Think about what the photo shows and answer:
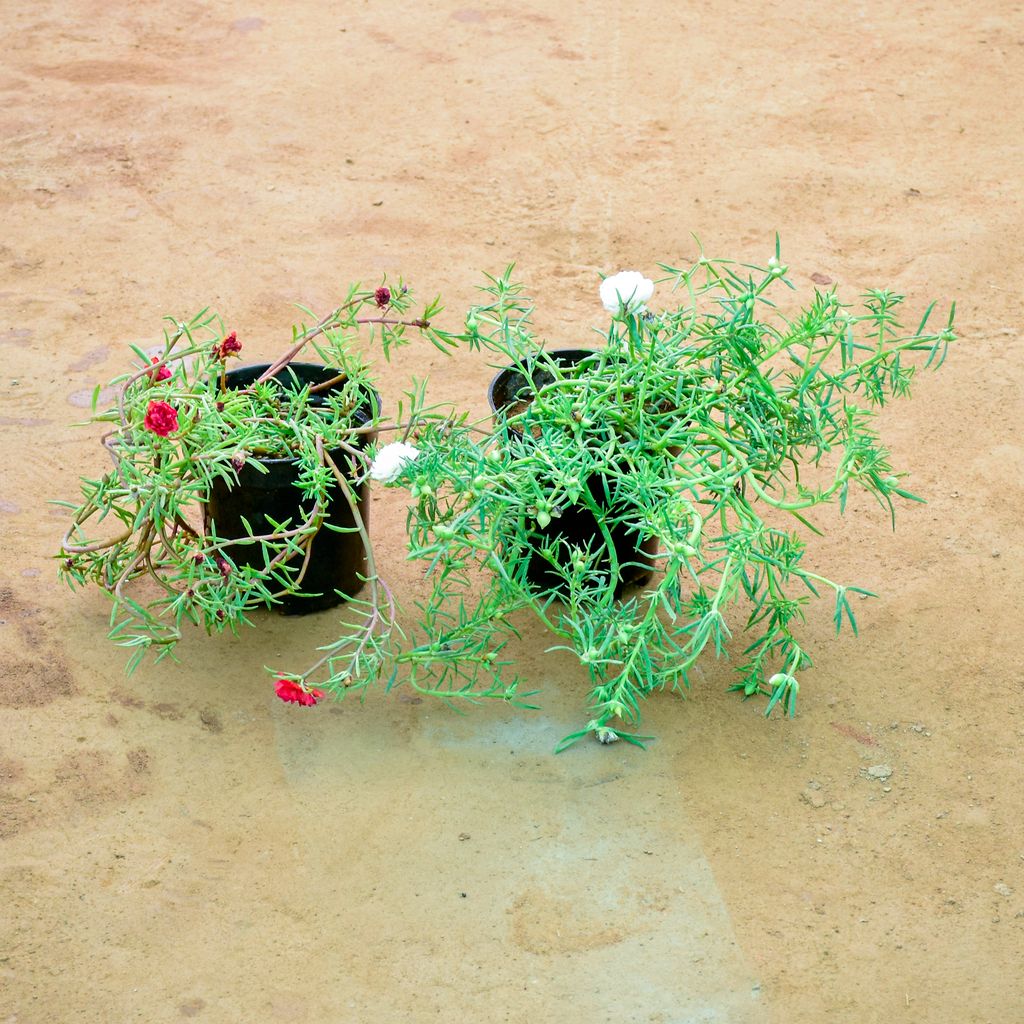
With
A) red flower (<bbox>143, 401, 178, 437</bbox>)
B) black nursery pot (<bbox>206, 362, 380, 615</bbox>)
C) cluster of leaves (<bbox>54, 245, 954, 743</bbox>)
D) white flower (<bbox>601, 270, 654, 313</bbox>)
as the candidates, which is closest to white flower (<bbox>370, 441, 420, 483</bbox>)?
cluster of leaves (<bbox>54, 245, 954, 743</bbox>)

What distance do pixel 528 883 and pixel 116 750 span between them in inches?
37.7

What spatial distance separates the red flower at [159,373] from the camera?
108 inches

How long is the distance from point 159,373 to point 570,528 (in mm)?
1010

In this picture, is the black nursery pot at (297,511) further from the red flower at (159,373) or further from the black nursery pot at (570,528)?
the black nursery pot at (570,528)

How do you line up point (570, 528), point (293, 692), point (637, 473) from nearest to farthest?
point (293, 692) < point (637, 473) < point (570, 528)

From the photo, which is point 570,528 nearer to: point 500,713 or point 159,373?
point 500,713

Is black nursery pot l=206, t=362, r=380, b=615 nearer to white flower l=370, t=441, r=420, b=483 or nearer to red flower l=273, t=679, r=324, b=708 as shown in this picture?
white flower l=370, t=441, r=420, b=483

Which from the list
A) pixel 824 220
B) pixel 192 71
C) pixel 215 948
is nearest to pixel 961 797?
pixel 215 948

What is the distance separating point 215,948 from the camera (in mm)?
2318

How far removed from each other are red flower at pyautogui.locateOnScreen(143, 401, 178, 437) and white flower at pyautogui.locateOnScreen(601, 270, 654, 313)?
37.3 inches

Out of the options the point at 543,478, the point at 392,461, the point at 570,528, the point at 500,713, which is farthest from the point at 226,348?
the point at 500,713

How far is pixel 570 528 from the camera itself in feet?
9.57

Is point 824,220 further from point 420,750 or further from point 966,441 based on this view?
point 420,750

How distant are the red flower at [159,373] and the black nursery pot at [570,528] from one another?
768mm
